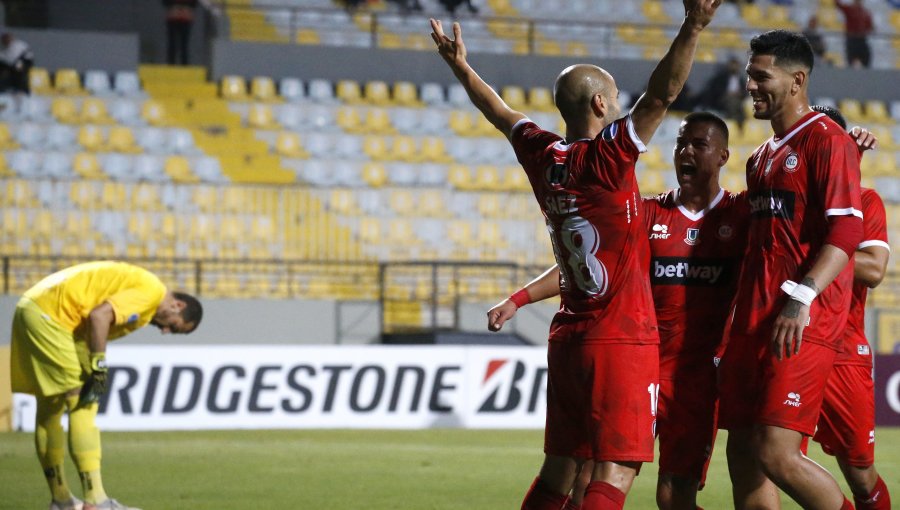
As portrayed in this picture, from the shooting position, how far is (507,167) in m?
21.3

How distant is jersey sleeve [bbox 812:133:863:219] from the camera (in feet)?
17.3

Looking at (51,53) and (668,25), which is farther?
(668,25)

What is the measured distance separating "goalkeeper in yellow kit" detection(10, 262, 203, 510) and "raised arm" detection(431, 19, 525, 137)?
296 cm

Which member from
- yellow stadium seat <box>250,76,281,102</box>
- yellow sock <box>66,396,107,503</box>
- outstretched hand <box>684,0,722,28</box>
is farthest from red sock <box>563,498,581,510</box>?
yellow stadium seat <box>250,76,281,102</box>

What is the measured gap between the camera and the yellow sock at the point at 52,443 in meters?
7.93

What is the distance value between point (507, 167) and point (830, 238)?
16.1 metres

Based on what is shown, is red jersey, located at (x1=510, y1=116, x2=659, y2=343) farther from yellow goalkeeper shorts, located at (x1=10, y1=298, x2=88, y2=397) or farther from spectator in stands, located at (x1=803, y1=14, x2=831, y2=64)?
spectator in stands, located at (x1=803, y1=14, x2=831, y2=64)

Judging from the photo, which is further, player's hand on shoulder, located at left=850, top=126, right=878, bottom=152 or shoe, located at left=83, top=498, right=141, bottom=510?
shoe, located at left=83, top=498, right=141, bottom=510

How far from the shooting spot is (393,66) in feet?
75.0

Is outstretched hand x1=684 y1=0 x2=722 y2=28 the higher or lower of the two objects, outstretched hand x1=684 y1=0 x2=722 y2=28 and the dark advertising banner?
the higher

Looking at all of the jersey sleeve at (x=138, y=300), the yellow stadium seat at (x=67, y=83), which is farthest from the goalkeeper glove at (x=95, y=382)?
the yellow stadium seat at (x=67, y=83)

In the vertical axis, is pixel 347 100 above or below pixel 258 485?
above

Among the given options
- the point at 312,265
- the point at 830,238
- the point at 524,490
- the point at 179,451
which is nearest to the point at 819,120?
the point at 830,238

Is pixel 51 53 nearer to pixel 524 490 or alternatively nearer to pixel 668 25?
pixel 668 25
